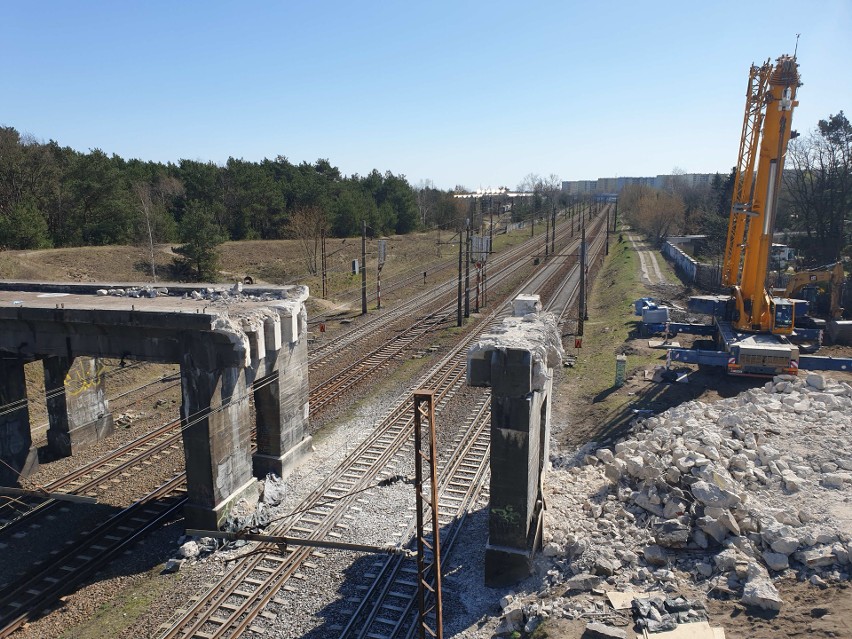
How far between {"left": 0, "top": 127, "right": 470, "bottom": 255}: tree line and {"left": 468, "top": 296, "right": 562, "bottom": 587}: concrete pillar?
3338 cm

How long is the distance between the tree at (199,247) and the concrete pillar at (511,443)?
3349 cm

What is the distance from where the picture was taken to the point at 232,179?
60.1 meters

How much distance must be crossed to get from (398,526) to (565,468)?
5169 mm

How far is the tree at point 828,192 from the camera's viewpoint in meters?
42.6

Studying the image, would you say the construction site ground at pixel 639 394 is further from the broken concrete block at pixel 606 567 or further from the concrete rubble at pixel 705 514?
the broken concrete block at pixel 606 567

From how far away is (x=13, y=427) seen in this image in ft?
57.1

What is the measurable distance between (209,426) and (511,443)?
687cm

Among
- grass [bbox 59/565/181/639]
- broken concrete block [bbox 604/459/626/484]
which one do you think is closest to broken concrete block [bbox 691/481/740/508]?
broken concrete block [bbox 604/459/626/484]

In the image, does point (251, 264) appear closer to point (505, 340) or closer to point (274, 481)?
point (274, 481)

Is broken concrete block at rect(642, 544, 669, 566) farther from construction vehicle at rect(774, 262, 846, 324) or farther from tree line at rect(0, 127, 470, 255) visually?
tree line at rect(0, 127, 470, 255)

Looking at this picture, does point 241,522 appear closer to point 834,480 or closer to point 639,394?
point 834,480

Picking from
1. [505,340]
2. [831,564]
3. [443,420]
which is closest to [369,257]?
[443,420]

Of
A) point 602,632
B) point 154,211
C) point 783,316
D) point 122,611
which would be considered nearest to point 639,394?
point 783,316

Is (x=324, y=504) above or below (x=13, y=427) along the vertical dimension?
below
